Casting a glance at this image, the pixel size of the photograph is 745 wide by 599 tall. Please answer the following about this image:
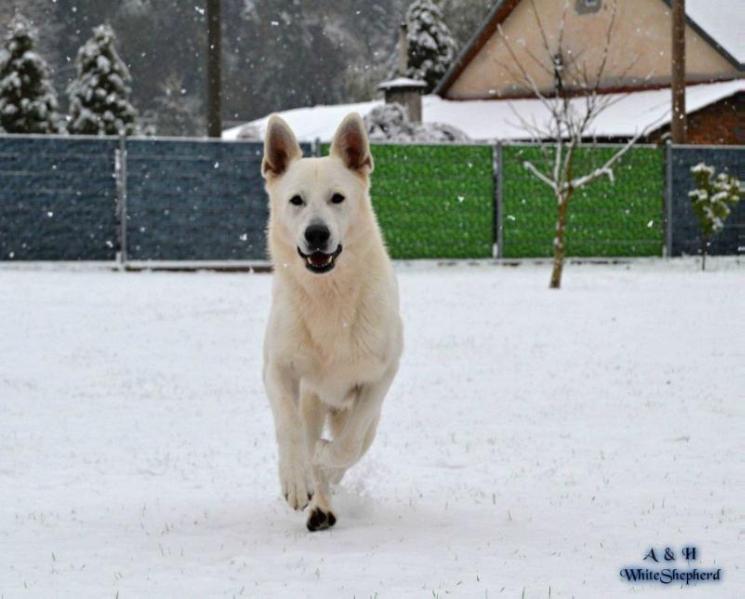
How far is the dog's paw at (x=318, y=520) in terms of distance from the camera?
5621 mm

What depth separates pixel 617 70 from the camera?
36.2 m

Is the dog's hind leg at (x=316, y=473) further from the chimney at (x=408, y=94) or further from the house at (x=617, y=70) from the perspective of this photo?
the chimney at (x=408, y=94)

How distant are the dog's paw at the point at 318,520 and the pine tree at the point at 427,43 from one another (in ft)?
169

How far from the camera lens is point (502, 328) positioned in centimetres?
1430

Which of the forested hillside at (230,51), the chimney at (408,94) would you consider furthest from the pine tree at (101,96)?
the forested hillside at (230,51)

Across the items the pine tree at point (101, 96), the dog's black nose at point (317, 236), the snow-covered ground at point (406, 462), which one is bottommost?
the snow-covered ground at point (406, 462)

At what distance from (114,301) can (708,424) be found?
406 inches

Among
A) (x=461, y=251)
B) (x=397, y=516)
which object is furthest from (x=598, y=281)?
(x=397, y=516)

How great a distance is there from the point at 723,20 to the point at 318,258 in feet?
104

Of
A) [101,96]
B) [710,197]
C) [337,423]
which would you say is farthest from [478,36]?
[337,423]

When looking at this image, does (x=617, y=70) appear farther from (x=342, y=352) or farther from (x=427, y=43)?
(x=342, y=352)

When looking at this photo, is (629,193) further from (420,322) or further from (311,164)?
(311,164)

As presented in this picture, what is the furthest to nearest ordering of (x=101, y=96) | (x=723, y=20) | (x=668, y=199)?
(x=101, y=96) → (x=723, y=20) → (x=668, y=199)

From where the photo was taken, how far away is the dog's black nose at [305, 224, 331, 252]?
5.68 m
